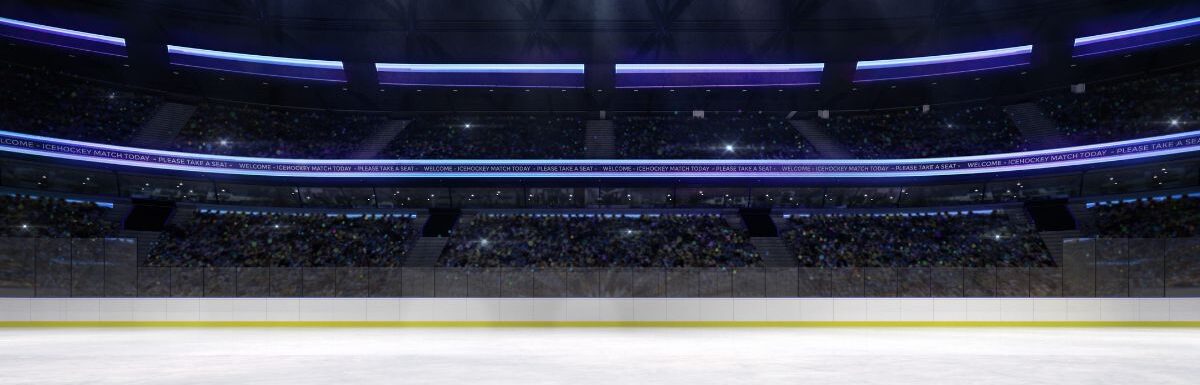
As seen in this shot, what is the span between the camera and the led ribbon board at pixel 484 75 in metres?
42.5

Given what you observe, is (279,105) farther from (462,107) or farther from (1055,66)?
(1055,66)

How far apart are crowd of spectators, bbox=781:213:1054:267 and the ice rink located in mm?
18418

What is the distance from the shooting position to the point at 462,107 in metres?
48.1

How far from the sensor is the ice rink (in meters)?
11.6

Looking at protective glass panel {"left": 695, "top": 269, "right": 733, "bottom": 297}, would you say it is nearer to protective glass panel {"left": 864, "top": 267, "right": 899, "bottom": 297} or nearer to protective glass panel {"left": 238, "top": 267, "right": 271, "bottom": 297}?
protective glass panel {"left": 864, "top": 267, "right": 899, "bottom": 297}

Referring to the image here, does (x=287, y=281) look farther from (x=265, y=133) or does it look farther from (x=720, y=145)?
(x=720, y=145)

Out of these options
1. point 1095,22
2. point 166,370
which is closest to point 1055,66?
point 1095,22

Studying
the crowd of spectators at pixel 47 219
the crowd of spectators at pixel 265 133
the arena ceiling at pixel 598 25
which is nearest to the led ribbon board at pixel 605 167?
the crowd of spectators at pixel 265 133

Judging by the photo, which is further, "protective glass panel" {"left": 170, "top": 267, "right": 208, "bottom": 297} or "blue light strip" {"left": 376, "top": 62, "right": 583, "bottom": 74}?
"blue light strip" {"left": 376, "top": 62, "right": 583, "bottom": 74}

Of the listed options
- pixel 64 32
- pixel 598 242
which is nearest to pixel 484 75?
pixel 598 242

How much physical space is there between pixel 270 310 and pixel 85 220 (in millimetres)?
20603

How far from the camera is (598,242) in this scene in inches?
1698

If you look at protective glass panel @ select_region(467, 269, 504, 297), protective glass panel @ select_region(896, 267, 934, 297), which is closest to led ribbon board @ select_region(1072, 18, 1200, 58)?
protective glass panel @ select_region(896, 267, 934, 297)

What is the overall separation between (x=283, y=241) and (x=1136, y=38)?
118 ft
